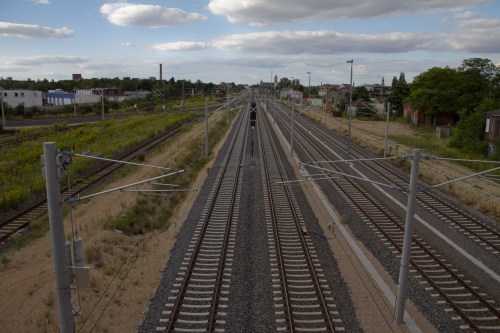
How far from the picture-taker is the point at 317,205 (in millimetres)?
21750

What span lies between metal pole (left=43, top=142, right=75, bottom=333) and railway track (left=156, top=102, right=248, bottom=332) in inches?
110

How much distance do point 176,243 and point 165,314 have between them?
5106 millimetres

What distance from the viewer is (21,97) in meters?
97.1

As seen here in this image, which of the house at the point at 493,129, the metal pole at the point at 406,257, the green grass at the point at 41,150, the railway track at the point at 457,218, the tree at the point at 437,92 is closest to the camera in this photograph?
the metal pole at the point at 406,257

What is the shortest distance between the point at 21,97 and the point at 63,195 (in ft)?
283

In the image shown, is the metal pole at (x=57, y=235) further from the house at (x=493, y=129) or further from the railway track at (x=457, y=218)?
the house at (x=493, y=129)

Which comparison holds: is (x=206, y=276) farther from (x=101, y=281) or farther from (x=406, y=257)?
(x=406, y=257)

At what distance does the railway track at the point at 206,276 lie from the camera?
417 inches

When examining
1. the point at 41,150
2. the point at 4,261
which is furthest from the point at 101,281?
the point at 41,150

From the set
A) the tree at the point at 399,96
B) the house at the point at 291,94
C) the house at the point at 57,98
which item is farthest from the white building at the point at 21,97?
the tree at the point at 399,96

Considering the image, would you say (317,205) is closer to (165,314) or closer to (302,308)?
(302,308)

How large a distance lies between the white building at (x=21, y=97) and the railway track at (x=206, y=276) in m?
85.5

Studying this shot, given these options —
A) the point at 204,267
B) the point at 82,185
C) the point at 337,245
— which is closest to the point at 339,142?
the point at 82,185

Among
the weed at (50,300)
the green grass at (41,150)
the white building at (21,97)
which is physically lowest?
the weed at (50,300)
